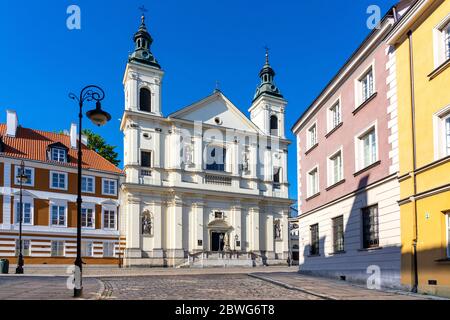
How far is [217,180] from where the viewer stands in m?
48.2

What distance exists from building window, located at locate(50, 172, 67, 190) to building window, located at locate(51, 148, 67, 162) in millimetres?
1407

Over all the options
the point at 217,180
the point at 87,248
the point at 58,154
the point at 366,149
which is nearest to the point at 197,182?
the point at 217,180

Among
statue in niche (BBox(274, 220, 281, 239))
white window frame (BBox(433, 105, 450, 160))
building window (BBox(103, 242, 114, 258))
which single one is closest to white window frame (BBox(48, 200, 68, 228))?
building window (BBox(103, 242, 114, 258))

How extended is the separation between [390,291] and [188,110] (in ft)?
117

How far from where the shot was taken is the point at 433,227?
1313 centimetres

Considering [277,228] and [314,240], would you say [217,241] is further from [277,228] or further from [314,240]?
[314,240]

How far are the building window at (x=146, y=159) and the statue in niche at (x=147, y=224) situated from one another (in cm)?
441

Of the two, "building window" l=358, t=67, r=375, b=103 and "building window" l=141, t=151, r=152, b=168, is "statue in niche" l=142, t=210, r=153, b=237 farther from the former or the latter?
"building window" l=358, t=67, r=375, b=103

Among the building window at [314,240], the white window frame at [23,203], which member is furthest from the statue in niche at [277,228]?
the building window at [314,240]

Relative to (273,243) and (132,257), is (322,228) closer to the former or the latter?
(132,257)

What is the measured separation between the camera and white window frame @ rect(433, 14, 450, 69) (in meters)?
13.4

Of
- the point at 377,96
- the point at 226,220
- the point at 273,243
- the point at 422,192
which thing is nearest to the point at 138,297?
the point at 422,192

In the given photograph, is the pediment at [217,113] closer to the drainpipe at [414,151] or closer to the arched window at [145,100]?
the arched window at [145,100]

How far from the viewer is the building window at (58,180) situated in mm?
40906
